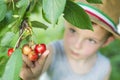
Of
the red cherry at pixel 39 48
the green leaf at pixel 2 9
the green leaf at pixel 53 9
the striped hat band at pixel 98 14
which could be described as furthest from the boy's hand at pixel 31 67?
the striped hat band at pixel 98 14

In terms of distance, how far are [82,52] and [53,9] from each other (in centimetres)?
119

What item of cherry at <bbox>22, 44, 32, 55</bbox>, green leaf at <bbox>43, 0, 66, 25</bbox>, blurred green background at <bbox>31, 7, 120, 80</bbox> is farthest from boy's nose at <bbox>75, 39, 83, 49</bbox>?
blurred green background at <bbox>31, 7, 120, 80</bbox>

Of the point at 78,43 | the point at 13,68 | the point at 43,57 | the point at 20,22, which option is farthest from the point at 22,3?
the point at 78,43

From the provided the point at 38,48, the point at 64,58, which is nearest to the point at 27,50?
the point at 38,48

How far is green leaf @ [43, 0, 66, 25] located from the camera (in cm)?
87

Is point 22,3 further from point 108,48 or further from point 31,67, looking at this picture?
point 108,48

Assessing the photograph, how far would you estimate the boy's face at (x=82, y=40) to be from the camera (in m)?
1.96

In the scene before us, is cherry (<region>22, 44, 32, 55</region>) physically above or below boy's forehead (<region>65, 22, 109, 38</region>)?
above

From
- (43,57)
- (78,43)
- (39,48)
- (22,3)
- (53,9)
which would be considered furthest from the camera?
(78,43)

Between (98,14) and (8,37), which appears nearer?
(8,37)

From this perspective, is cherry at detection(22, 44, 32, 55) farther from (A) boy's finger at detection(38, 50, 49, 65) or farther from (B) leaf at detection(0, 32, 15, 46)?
(A) boy's finger at detection(38, 50, 49, 65)

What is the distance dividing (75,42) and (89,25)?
0.94 metres

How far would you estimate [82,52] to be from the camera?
2055 millimetres

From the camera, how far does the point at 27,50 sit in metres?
1.07
